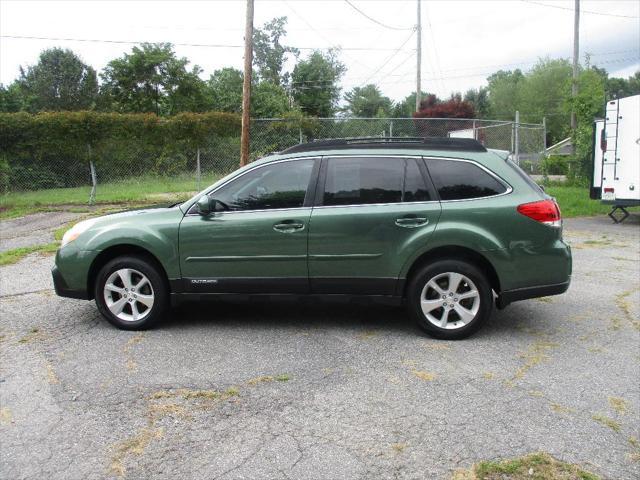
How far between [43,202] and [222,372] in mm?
13978

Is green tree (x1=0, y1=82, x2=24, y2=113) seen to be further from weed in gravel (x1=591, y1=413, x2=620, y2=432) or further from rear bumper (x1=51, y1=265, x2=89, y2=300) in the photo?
weed in gravel (x1=591, y1=413, x2=620, y2=432)

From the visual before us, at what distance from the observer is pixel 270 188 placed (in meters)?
Result: 5.38

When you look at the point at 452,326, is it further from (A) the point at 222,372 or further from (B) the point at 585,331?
(A) the point at 222,372

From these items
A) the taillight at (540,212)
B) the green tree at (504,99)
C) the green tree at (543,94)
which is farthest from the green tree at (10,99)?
the green tree at (504,99)

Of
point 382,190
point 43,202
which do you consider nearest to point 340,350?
point 382,190

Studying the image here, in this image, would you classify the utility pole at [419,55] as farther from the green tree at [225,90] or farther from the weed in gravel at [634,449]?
the weed in gravel at [634,449]

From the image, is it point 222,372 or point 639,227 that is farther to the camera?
point 639,227

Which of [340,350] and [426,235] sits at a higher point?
[426,235]

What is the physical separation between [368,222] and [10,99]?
4649 centimetres

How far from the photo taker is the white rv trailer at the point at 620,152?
12547 mm

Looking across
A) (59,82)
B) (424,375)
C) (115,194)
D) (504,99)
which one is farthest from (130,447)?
(504,99)

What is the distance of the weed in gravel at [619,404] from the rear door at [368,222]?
1.90 m

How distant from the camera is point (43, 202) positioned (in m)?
16.3

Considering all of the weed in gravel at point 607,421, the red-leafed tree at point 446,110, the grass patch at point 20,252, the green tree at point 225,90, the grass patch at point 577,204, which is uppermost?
the green tree at point 225,90
